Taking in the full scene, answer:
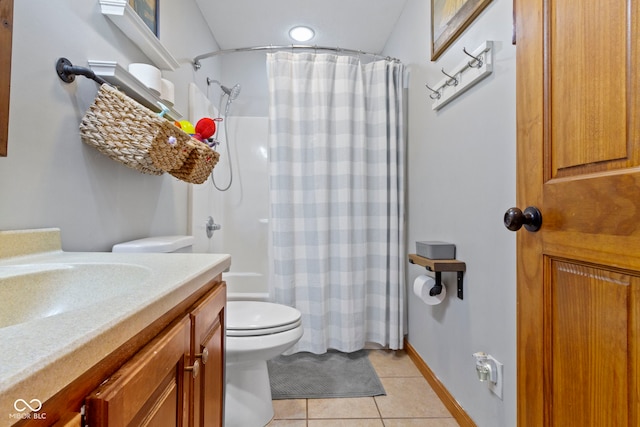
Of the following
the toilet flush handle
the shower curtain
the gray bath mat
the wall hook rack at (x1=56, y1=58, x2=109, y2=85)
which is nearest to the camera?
the wall hook rack at (x1=56, y1=58, x2=109, y2=85)

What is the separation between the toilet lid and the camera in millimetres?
1296

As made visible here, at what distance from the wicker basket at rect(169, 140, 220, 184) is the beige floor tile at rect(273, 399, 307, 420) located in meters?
A: 1.15

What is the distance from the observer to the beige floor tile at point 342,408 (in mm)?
1411

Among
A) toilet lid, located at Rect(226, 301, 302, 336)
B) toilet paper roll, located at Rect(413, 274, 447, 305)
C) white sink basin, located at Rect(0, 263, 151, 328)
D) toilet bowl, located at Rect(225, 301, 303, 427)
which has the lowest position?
toilet bowl, located at Rect(225, 301, 303, 427)

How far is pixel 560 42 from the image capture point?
639 mm

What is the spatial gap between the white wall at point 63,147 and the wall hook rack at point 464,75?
4.41 ft

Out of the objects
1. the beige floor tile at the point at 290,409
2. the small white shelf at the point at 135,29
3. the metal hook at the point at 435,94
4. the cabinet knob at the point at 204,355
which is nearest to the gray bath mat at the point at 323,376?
the beige floor tile at the point at 290,409

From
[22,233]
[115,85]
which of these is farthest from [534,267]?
[115,85]

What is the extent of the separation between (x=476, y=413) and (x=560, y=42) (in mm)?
1331

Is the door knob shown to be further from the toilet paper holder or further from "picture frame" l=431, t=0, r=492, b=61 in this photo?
"picture frame" l=431, t=0, r=492, b=61

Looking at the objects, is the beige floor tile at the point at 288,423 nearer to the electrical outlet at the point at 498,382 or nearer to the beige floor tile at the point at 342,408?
the beige floor tile at the point at 342,408

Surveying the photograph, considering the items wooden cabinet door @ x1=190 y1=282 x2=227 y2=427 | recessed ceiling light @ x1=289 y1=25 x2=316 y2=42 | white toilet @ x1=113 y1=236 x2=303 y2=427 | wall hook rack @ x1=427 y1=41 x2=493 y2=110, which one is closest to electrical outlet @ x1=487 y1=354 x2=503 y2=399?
white toilet @ x1=113 y1=236 x2=303 y2=427

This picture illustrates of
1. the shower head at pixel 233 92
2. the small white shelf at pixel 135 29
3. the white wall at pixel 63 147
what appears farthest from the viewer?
the shower head at pixel 233 92

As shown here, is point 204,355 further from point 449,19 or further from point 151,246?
point 449,19
